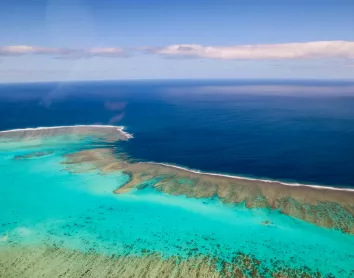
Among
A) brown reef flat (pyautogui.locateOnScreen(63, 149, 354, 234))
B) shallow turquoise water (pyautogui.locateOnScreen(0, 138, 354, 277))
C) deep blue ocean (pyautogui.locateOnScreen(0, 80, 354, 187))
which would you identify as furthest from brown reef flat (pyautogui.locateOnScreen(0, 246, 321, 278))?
deep blue ocean (pyautogui.locateOnScreen(0, 80, 354, 187))

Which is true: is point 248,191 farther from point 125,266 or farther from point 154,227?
point 125,266

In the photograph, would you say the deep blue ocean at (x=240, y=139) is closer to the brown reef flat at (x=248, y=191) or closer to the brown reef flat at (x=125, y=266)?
the brown reef flat at (x=248, y=191)

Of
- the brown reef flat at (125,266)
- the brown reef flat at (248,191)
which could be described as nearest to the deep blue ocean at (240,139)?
the brown reef flat at (248,191)

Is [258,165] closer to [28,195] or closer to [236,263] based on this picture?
[236,263]

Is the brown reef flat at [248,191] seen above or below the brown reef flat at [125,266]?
above

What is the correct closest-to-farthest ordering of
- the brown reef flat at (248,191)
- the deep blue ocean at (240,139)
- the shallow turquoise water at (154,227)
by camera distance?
1. the shallow turquoise water at (154,227)
2. the brown reef flat at (248,191)
3. the deep blue ocean at (240,139)

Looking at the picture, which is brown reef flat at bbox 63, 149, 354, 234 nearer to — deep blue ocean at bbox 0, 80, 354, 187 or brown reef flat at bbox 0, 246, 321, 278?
deep blue ocean at bbox 0, 80, 354, 187

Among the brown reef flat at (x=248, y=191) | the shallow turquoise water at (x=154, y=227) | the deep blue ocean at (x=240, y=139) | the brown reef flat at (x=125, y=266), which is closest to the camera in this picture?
the brown reef flat at (x=125, y=266)

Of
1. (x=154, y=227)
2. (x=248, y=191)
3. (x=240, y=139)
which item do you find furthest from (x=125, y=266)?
(x=240, y=139)
